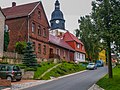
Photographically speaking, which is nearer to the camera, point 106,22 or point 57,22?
point 106,22

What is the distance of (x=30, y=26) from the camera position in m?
42.9

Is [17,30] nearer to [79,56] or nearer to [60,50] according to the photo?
[60,50]

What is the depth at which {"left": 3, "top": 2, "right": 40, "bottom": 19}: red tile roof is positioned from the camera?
1729 inches

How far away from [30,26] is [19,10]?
5.03 m

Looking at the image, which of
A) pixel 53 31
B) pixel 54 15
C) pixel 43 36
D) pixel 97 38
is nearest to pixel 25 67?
pixel 97 38

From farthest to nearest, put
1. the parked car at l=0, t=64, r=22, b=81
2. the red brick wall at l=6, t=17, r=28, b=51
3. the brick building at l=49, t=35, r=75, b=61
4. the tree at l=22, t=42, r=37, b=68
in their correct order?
1. the brick building at l=49, t=35, r=75, b=61
2. the red brick wall at l=6, t=17, r=28, b=51
3. the tree at l=22, t=42, r=37, b=68
4. the parked car at l=0, t=64, r=22, b=81

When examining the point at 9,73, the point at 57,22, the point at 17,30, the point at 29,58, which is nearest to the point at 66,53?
the point at 17,30

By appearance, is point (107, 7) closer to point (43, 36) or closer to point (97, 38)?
point (97, 38)

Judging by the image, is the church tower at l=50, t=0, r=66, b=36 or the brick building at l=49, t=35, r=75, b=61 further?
the church tower at l=50, t=0, r=66, b=36

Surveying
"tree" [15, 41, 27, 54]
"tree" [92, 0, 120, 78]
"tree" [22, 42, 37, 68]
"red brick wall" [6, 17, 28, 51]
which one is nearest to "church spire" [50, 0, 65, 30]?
"red brick wall" [6, 17, 28, 51]

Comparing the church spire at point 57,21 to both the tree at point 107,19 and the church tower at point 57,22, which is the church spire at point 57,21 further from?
the tree at point 107,19

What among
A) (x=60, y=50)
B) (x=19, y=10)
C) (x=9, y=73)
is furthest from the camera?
(x=60, y=50)

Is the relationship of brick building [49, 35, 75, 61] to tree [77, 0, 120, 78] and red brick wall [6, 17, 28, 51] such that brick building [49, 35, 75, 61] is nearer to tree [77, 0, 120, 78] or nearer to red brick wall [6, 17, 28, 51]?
red brick wall [6, 17, 28, 51]

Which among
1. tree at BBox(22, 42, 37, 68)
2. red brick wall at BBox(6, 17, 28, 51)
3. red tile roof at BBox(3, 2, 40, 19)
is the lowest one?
tree at BBox(22, 42, 37, 68)
